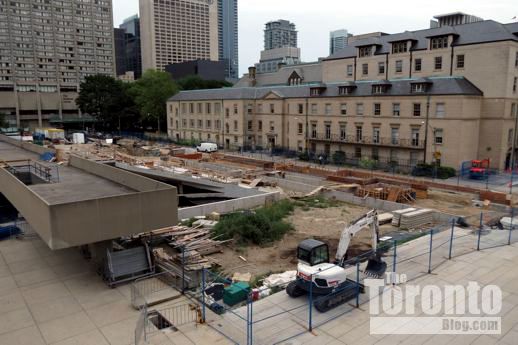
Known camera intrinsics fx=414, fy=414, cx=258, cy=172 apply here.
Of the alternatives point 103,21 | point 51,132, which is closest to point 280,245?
point 51,132

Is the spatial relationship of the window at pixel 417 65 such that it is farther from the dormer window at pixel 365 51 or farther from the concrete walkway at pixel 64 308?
the concrete walkway at pixel 64 308

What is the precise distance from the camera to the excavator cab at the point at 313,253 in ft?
59.7

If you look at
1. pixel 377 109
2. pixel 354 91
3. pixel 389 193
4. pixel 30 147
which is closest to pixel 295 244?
pixel 389 193

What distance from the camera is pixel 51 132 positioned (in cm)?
9369

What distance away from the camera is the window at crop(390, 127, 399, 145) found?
179 feet

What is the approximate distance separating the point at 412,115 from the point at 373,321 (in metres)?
41.3

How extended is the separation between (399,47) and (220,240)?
153ft

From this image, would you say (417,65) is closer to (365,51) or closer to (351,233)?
(365,51)

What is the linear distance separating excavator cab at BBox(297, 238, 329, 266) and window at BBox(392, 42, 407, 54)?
50.0 metres

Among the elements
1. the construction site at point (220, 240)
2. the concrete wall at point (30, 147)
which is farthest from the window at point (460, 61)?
the concrete wall at point (30, 147)

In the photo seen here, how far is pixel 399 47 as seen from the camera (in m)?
60.9

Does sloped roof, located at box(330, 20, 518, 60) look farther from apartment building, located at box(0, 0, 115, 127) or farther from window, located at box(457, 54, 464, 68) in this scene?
apartment building, located at box(0, 0, 115, 127)

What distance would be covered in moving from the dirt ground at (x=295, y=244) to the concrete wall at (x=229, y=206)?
11.3 ft

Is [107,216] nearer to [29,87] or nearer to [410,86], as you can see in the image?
[410,86]
